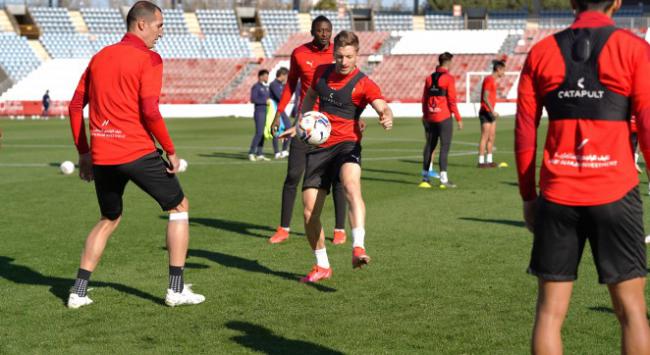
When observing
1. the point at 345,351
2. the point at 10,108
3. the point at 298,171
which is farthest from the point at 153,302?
the point at 10,108

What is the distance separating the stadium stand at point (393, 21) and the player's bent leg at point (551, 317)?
7265cm

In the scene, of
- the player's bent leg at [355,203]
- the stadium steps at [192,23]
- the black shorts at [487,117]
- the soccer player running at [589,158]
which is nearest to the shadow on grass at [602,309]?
the player's bent leg at [355,203]

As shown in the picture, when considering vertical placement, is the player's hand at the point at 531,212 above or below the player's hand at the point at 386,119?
above

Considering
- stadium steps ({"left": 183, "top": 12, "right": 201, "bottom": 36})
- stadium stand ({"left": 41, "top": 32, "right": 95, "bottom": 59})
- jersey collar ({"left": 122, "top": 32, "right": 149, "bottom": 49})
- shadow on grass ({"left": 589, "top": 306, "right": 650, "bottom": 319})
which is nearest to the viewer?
shadow on grass ({"left": 589, "top": 306, "right": 650, "bottom": 319})

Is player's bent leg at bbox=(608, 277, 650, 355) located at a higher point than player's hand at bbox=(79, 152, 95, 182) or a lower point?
higher

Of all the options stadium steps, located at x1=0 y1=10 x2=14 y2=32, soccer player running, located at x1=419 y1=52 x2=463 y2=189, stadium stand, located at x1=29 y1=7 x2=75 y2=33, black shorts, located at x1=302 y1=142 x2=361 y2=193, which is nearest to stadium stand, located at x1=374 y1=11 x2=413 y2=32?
stadium stand, located at x1=29 y1=7 x2=75 y2=33

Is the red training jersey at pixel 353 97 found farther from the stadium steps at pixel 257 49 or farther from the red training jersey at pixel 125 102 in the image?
the stadium steps at pixel 257 49

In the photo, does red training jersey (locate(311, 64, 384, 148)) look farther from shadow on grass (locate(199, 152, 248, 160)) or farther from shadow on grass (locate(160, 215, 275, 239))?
shadow on grass (locate(199, 152, 248, 160))

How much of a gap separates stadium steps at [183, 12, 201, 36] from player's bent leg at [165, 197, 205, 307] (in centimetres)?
6718

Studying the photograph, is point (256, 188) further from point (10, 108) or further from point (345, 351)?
point (10, 108)

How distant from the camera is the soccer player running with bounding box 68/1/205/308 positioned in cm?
722

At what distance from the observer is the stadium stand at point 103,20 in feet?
238

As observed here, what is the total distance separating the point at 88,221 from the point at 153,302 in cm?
532

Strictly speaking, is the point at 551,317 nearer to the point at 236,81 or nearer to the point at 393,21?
the point at 236,81
